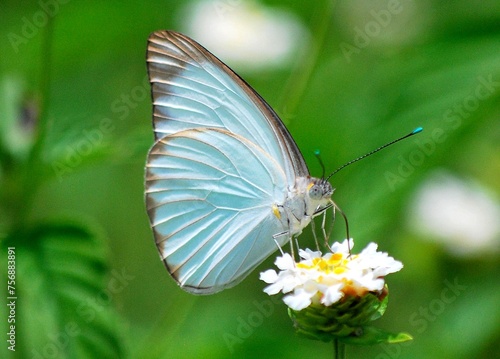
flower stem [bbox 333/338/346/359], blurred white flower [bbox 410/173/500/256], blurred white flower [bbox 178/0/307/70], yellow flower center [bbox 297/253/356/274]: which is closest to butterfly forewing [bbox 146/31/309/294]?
yellow flower center [bbox 297/253/356/274]

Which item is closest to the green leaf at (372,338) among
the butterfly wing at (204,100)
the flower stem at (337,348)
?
the flower stem at (337,348)

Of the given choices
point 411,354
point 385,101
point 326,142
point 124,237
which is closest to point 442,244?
point 411,354

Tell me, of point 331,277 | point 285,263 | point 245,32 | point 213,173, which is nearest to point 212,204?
point 213,173

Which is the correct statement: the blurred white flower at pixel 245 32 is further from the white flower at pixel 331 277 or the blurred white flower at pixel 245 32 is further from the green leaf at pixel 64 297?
the white flower at pixel 331 277

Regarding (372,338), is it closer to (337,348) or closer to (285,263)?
(337,348)

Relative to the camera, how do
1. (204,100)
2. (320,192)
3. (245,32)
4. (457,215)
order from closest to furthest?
(320,192) → (204,100) → (457,215) → (245,32)

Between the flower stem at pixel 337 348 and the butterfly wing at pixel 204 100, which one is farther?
the butterfly wing at pixel 204 100
